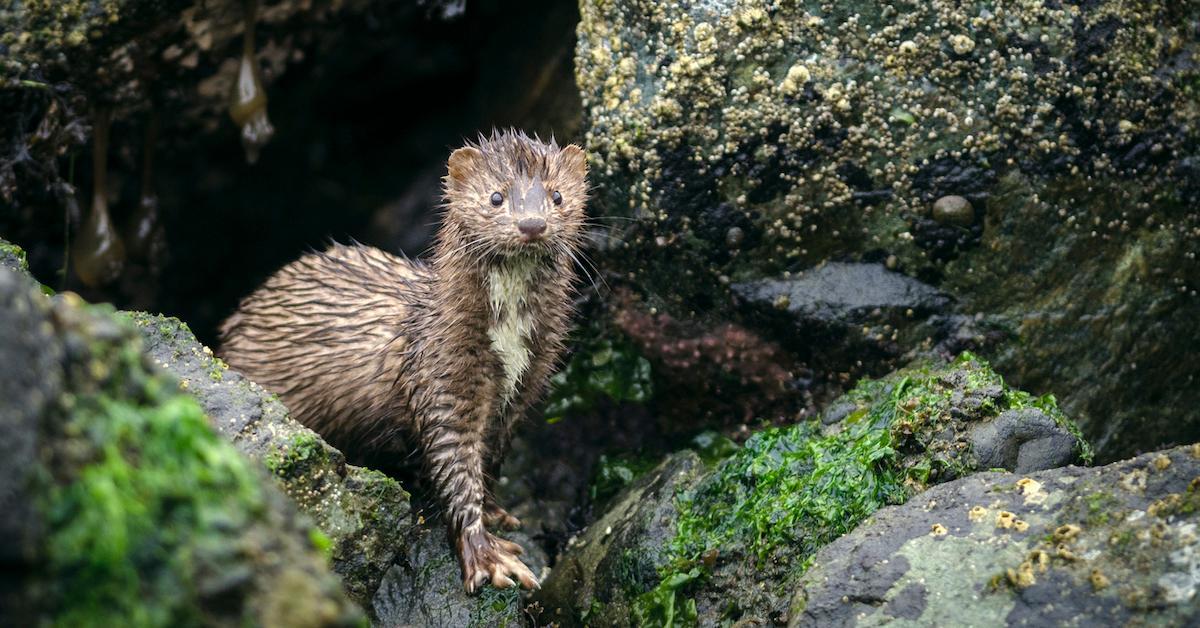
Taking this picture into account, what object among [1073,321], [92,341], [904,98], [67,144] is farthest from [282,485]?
[1073,321]

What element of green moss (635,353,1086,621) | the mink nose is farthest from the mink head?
green moss (635,353,1086,621)

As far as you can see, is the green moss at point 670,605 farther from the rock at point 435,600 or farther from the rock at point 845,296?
the rock at point 845,296

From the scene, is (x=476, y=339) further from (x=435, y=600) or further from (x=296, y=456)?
(x=435, y=600)

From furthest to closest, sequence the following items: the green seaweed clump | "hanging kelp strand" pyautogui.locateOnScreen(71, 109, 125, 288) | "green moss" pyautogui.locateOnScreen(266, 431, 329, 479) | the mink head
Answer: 1. "hanging kelp strand" pyautogui.locateOnScreen(71, 109, 125, 288)
2. the green seaweed clump
3. the mink head
4. "green moss" pyautogui.locateOnScreen(266, 431, 329, 479)

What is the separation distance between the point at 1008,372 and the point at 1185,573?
2607 millimetres

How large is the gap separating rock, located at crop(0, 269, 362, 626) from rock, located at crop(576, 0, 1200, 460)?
3.90m

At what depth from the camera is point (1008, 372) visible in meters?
5.73

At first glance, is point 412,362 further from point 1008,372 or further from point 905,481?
point 1008,372

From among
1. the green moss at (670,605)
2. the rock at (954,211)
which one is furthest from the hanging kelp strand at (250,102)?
the rock at (954,211)

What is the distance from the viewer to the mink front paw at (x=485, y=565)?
197 inches

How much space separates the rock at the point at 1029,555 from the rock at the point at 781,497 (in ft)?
1.32

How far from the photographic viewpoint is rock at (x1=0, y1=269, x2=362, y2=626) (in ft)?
6.35

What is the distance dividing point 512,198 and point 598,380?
181 centimetres

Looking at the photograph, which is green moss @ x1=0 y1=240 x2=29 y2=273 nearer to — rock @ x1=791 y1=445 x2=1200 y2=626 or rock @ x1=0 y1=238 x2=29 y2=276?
rock @ x1=0 y1=238 x2=29 y2=276
